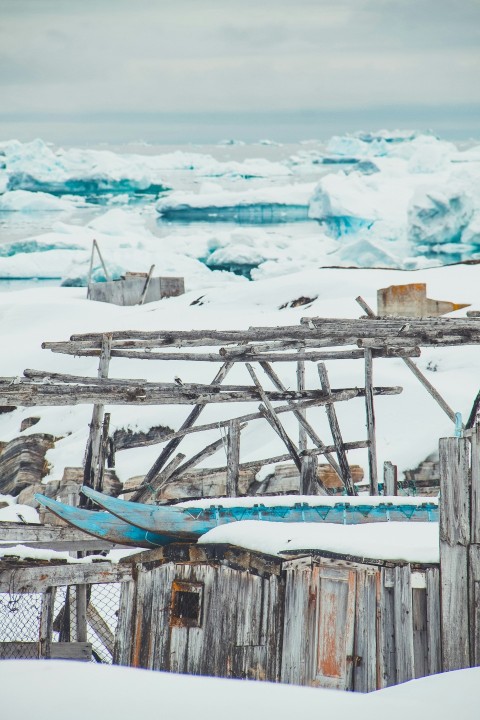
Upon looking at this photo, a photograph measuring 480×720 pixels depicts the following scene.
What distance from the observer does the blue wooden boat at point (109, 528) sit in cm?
754

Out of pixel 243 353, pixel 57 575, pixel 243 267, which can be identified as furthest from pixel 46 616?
pixel 243 267

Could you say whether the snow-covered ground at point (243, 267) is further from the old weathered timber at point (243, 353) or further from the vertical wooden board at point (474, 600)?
the vertical wooden board at point (474, 600)

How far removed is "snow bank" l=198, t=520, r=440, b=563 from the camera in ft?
20.0

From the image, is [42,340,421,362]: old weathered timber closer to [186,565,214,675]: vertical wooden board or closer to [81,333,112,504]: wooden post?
[81,333,112,504]: wooden post

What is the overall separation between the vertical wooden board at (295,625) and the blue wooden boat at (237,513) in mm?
1157

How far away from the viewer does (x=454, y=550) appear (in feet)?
19.0

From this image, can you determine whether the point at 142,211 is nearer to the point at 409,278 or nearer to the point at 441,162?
the point at 441,162

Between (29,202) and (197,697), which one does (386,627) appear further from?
(29,202)

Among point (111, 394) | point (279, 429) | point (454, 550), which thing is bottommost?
point (454, 550)

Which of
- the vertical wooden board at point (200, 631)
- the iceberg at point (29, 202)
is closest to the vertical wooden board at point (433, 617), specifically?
the vertical wooden board at point (200, 631)

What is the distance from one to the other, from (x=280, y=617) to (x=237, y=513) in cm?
154

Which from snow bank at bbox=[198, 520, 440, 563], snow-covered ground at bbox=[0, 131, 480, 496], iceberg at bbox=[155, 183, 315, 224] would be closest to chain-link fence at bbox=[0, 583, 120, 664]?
snow bank at bbox=[198, 520, 440, 563]

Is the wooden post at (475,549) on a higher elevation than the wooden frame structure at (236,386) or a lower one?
lower

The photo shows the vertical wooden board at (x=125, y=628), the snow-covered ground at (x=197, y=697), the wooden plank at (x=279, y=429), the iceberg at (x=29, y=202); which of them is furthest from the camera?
the iceberg at (x=29, y=202)
